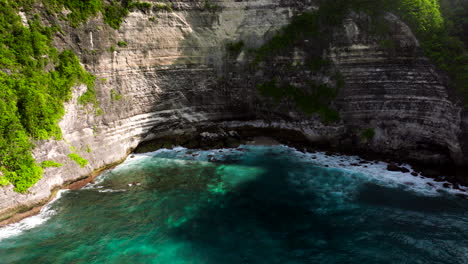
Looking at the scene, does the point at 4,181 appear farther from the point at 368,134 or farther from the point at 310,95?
the point at 368,134

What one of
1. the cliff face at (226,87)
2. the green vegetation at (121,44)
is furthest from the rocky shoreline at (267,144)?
the green vegetation at (121,44)

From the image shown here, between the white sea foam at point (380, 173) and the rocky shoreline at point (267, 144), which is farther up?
the rocky shoreline at point (267, 144)

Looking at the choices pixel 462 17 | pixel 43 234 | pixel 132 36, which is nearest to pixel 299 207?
pixel 43 234

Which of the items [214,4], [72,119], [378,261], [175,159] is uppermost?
[214,4]

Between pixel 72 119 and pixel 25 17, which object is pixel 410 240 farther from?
pixel 25 17

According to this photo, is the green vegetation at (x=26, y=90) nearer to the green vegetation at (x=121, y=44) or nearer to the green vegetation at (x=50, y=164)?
the green vegetation at (x=50, y=164)

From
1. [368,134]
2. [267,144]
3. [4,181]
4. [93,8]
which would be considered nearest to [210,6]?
[93,8]

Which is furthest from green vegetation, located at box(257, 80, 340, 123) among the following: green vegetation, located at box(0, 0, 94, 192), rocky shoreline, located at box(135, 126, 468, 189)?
green vegetation, located at box(0, 0, 94, 192)
